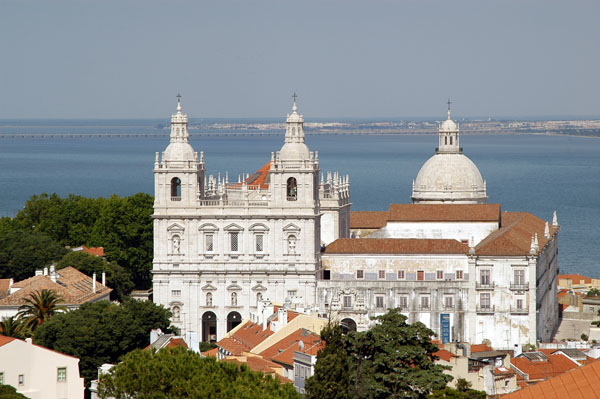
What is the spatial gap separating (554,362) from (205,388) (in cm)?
1895

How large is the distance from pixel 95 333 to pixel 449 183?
3946cm

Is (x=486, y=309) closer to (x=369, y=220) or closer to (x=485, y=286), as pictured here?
(x=485, y=286)

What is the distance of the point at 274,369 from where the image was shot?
52.1m

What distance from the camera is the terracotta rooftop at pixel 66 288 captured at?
68875mm

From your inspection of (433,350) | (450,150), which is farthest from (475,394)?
(450,150)

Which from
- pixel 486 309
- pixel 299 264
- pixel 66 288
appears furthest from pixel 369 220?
pixel 66 288

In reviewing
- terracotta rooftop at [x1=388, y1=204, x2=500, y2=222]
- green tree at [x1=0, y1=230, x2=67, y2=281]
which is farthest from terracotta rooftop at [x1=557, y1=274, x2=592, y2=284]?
green tree at [x1=0, y1=230, x2=67, y2=281]

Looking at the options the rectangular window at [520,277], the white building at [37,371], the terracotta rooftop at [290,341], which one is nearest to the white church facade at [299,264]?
the rectangular window at [520,277]

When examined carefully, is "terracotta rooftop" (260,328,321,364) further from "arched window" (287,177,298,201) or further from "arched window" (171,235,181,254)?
"arched window" (171,235,181,254)

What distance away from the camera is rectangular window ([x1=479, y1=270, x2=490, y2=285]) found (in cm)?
7312

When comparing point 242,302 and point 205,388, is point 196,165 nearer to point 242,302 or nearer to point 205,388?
point 242,302

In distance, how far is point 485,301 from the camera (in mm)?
73125

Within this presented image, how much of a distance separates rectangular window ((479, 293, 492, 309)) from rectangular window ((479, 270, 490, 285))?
597mm

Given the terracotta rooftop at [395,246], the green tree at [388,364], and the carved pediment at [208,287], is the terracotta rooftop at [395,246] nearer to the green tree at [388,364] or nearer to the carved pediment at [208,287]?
the carved pediment at [208,287]
